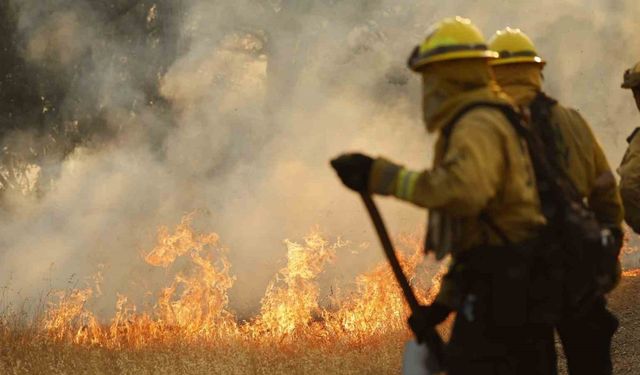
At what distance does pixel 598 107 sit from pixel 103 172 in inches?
278

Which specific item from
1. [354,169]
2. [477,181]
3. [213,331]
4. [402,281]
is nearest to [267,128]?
[213,331]

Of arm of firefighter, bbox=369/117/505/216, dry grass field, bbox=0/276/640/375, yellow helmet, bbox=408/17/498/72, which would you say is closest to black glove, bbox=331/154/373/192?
arm of firefighter, bbox=369/117/505/216

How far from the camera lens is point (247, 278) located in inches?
428

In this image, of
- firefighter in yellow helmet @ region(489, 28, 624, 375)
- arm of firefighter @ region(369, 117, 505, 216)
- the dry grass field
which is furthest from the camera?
the dry grass field

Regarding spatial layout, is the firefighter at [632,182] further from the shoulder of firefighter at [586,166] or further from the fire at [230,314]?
the fire at [230,314]

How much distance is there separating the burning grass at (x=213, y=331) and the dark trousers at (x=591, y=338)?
264 cm

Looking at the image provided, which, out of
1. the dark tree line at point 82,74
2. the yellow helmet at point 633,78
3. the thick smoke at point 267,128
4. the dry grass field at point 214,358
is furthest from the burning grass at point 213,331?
the dark tree line at point 82,74

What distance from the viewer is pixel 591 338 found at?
3604mm

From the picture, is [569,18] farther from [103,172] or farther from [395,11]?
[103,172]

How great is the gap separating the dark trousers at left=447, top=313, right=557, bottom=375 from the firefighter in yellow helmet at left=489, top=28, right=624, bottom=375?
0.51m

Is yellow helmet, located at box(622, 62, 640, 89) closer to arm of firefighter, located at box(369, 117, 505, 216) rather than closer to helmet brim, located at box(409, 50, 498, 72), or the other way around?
helmet brim, located at box(409, 50, 498, 72)

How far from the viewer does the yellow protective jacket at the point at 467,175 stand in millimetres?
2746

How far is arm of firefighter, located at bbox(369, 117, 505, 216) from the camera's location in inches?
107

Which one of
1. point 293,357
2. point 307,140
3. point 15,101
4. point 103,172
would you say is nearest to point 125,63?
point 15,101
